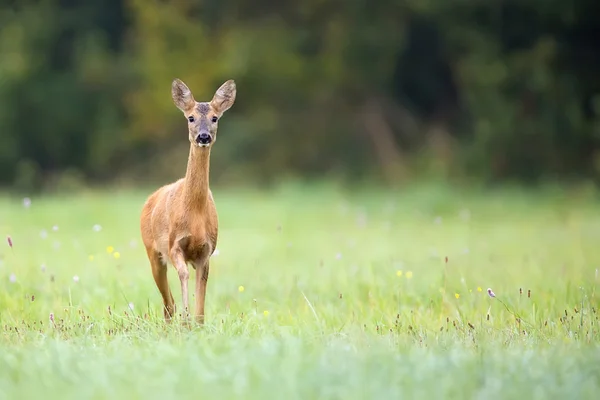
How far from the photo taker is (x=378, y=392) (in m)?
4.84

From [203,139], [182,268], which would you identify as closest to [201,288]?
[182,268]

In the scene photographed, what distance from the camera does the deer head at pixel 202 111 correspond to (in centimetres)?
741

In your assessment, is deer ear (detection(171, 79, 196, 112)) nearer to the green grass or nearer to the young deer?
the young deer

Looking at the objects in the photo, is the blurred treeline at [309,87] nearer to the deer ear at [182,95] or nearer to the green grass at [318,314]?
the green grass at [318,314]

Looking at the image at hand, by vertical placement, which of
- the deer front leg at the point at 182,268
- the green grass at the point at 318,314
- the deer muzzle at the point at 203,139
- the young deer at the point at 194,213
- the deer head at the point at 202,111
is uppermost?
the deer head at the point at 202,111

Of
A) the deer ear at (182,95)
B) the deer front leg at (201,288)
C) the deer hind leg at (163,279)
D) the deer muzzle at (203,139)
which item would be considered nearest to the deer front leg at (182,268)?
the deer front leg at (201,288)

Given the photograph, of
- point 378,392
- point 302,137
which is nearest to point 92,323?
point 378,392

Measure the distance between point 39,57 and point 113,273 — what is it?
19.6m

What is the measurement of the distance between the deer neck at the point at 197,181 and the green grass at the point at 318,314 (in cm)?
82

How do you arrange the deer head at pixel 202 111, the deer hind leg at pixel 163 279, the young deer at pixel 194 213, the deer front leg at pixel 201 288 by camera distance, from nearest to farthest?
1. the deer front leg at pixel 201 288
2. the young deer at pixel 194 213
3. the deer head at pixel 202 111
4. the deer hind leg at pixel 163 279

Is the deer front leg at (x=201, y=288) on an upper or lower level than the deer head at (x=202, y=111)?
lower

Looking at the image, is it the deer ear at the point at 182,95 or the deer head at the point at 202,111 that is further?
the deer ear at the point at 182,95

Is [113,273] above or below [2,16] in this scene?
below

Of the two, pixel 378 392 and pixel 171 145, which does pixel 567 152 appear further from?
pixel 378 392
